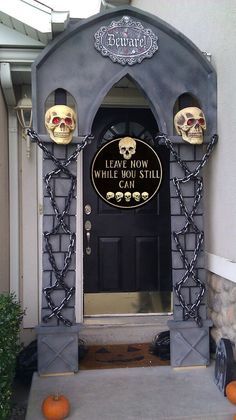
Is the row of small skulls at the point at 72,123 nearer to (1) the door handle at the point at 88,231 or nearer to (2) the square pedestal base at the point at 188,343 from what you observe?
(1) the door handle at the point at 88,231

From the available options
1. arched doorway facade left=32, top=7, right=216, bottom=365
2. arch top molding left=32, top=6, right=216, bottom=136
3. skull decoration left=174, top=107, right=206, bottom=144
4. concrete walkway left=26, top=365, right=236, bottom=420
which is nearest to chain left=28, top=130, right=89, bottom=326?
arched doorway facade left=32, top=7, right=216, bottom=365

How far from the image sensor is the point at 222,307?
10.8 feet

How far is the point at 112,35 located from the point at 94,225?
1.81 meters

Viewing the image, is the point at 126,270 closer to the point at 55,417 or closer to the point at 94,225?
the point at 94,225

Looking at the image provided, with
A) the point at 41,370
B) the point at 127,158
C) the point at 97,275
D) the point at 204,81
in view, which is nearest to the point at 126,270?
the point at 97,275

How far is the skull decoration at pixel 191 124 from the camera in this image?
3242mm

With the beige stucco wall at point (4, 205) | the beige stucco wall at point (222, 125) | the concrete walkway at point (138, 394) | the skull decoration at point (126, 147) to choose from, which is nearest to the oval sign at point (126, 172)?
the skull decoration at point (126, 147)

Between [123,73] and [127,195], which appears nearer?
[123,73]

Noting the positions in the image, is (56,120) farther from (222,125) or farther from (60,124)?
(222,125)

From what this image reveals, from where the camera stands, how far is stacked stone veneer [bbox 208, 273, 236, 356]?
10.3 feet

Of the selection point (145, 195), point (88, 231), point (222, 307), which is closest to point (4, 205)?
point (88, 231)

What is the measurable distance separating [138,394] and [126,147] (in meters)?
2.33

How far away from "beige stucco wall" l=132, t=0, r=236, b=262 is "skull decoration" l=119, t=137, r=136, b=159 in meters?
0.90

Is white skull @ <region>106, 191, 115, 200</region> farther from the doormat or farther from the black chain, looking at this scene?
the doormat
